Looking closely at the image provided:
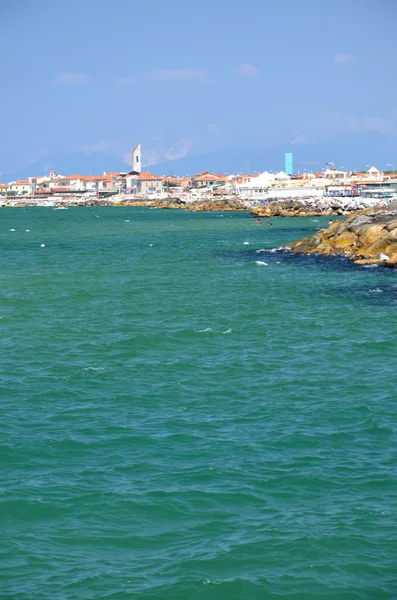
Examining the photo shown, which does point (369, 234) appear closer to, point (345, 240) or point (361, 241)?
point (361, 241)

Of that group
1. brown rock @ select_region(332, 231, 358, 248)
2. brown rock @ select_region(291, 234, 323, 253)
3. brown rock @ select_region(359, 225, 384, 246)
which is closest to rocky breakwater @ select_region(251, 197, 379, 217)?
brown rock @ select_region(291, 234, 323, 253)

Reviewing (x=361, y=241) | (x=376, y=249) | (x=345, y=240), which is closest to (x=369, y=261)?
(x=376, y=249)

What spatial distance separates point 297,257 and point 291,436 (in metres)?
40.3

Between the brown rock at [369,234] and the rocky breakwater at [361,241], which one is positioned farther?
the brown rock at [369,234]

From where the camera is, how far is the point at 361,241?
59812 mm

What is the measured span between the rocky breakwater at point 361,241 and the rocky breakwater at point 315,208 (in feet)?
202

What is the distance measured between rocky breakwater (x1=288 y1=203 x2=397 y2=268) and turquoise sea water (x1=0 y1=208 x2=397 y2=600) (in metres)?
15.5

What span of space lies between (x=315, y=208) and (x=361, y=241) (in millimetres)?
76343

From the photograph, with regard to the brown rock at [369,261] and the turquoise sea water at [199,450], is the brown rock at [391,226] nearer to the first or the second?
the brown rock at [369,261]

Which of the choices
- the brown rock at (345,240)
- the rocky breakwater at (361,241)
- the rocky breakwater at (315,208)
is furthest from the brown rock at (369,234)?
the rocky breakwater at (315,208)

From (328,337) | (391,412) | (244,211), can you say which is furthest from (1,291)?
(244,211)

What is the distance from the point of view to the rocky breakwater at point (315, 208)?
129 m

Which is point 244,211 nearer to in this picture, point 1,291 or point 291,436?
point 1,291

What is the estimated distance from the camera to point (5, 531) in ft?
51.7
